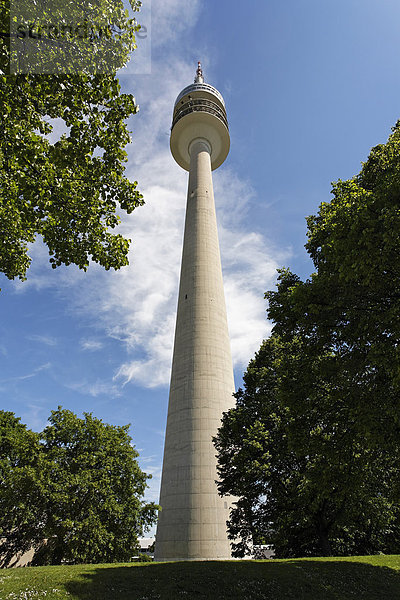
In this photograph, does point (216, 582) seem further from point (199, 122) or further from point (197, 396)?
point (199, 122)

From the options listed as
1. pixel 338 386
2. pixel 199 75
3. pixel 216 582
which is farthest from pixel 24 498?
pixel 199 75

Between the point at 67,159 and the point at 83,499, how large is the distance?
2444cm

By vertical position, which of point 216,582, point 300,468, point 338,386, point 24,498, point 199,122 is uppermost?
point 199,122

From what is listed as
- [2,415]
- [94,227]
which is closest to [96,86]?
[94,227]

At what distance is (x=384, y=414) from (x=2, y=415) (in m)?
38.3

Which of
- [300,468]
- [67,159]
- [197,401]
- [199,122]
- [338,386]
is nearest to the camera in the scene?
[67,159]

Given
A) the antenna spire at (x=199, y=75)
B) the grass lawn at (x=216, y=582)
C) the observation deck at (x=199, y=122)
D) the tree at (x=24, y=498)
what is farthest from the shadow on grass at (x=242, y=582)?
the antenna spire at (x=199, y=75)

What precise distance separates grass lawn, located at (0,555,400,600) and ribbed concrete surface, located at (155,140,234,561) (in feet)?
32.7

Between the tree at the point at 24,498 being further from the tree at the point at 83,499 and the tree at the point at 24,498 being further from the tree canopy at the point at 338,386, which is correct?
the tree canopy at the point at 338,386

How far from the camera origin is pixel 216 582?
42.4 ft

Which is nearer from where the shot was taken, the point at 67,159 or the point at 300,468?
the point at 67,159

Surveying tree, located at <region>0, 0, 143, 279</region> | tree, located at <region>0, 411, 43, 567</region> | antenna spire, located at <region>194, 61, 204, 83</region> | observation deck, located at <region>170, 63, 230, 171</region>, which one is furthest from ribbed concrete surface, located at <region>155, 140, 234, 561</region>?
antenna spire, located at <region>194, 61, 204, 83</region>

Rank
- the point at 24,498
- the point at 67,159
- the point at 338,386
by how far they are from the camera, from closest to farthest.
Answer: the point at 67,159 < the point at 338,386 < the point at 24,498

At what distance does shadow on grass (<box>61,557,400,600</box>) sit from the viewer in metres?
11.6
